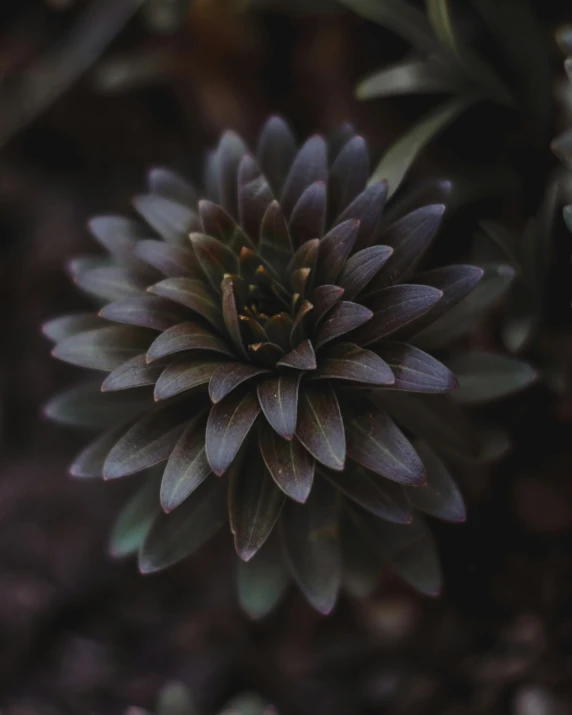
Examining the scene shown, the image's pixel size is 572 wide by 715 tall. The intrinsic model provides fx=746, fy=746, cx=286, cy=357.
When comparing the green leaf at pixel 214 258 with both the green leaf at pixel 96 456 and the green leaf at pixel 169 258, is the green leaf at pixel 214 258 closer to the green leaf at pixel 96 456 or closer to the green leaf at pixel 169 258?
the green leaf at pixel 169 258

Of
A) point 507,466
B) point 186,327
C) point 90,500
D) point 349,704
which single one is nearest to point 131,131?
point 90,500

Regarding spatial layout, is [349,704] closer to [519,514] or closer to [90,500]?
[519,514]

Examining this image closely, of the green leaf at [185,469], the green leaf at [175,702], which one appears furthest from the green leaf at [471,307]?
the green leaf at [175,702]

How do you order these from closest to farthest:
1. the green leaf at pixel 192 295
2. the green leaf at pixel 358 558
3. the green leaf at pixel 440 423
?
1. the green leaf at pixel 192 295
2. the green leaf at pixel 440 423
3. the green leaf at pixel 358 558

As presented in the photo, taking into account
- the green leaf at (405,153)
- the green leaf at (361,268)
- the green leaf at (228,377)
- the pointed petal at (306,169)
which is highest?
the pointed petal at (306,169)

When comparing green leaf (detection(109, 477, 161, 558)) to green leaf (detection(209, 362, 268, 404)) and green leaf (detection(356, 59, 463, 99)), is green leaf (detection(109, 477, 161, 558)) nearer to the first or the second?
green leaf (detection(209, 362, 268, 404))

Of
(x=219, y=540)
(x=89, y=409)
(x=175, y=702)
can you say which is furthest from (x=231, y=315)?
(x=219, y=540)

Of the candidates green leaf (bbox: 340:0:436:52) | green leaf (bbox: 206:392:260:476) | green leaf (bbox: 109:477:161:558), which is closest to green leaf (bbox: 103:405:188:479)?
green leaf (bbox: 206:392:260:476)
